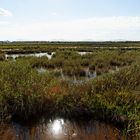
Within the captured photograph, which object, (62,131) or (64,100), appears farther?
(64,100)

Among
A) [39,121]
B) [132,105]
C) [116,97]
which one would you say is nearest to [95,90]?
[116,97]

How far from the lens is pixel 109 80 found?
29.2ft

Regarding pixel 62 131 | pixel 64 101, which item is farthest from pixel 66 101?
pixel 62 131

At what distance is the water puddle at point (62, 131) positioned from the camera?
602 centimetres

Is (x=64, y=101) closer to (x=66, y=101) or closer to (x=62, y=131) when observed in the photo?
(x=66, y=101)

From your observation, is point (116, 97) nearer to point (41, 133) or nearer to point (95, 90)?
point (95, 90)

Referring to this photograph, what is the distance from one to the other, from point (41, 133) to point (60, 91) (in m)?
1.95

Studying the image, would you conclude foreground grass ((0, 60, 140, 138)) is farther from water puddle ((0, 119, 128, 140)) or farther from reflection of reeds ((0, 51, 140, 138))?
water puddle ((0, 119, 128, 140))

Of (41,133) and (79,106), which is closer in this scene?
(41,133)

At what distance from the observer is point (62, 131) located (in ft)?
20.8

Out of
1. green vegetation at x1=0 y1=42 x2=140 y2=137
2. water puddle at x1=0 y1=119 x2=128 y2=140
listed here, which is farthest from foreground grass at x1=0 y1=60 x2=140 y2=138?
water puddle at x1=0 y1=119 x2=128 y2=140

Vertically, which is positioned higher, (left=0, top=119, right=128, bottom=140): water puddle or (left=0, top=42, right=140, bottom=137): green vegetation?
(left=0, top=42, right=140, bottom=137): green vegetation

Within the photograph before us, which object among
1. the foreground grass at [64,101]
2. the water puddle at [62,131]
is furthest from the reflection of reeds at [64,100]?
the water puddle at [62,131]

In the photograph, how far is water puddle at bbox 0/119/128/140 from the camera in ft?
19.7
